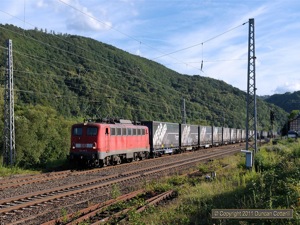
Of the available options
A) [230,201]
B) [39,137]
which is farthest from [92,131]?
[230,201]

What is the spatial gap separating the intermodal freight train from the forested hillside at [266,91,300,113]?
349 feet

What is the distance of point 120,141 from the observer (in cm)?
2434

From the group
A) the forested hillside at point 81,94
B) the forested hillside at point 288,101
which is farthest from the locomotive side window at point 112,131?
the forested hillside at point 288,101

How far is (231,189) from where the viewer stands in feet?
37.3

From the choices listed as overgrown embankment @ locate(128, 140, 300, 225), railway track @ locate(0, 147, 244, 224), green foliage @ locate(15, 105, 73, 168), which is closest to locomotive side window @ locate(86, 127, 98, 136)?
green foliage @ locate(15, 105, 73, 168)

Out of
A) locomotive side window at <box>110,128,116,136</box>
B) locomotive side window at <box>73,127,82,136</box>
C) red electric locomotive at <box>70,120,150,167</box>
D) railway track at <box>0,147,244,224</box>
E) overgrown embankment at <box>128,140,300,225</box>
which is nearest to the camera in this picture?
overgrown embankment at <box>128,140,300,225</box>

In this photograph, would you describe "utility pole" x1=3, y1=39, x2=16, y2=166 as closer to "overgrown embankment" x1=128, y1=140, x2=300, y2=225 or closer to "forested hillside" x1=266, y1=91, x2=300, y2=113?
"overgrown embankment" x1=128, y1=140, x2=300, y2=225

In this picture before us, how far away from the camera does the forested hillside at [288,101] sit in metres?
136

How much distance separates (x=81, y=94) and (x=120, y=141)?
1403 inches

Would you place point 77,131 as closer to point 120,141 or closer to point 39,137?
point 39,137

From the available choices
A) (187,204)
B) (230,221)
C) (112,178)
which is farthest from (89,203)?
(112,178)

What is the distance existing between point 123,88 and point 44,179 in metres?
57.2

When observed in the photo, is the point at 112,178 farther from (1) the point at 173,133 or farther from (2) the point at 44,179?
(1) the point at 173,133

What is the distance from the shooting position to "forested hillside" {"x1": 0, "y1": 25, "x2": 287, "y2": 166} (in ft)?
80.3
